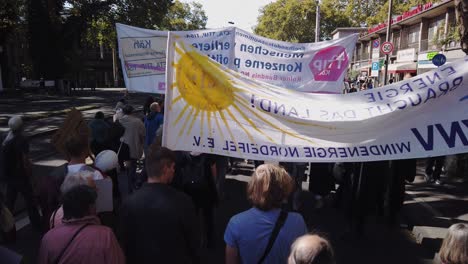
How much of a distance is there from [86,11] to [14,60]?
1611 cm

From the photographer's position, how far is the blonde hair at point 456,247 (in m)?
2.18

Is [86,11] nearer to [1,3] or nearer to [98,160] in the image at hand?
[1,3]

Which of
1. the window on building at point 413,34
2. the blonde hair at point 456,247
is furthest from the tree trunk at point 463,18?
the window on building at point 413,34

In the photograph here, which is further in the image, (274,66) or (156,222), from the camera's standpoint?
(274,66)

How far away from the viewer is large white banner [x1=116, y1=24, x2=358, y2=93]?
7293 mm

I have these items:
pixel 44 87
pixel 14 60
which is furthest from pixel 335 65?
pixel 14 60

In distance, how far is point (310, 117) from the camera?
3.48 meters

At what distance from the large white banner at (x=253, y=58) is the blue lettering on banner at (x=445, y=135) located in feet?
14.2

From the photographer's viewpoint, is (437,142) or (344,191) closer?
(437,142)

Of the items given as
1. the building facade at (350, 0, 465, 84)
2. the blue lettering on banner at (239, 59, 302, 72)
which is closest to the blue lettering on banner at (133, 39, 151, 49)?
the blue lettering on banner at (239, 59, 302, 72)

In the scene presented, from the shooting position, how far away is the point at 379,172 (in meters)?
5.29

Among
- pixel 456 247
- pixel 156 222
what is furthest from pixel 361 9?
pixel 156 222

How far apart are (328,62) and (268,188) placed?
5595 mm

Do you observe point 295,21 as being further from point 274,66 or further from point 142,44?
point 142,44
